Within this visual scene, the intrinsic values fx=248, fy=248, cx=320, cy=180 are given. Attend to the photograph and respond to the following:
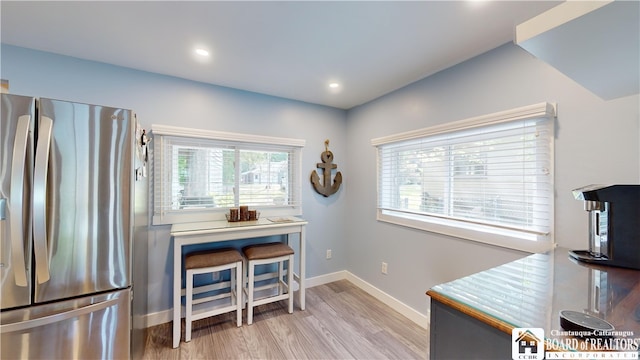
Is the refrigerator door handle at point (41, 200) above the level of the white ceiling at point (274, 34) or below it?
below

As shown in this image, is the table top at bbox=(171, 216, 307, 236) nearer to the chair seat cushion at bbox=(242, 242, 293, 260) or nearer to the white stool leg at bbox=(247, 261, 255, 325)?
the chair seat cushion at bbox=(242, 242, 293, 260)

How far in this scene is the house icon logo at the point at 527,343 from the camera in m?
0.57

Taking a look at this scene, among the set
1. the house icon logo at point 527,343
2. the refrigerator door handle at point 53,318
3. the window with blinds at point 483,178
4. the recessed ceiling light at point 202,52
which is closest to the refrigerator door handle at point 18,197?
the refrigerator door handle at point 53,318

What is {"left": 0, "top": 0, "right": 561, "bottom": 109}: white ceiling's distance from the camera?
1.40 meters

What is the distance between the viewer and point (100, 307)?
136 centimetres

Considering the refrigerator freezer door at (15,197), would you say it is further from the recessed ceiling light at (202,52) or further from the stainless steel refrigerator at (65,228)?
the recessed ceiling light at (202,52)

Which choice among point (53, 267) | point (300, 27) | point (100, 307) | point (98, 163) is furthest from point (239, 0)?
point (100, 307)

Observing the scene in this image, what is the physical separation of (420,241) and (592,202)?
1.33 meters

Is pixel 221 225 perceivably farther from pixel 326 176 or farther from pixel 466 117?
pixel 466 117

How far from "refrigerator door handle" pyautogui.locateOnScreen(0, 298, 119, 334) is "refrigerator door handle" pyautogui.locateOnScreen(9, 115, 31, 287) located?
0.19 m

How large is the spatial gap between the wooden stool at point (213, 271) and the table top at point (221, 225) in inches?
9.2

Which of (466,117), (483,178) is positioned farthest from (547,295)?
(466,117)

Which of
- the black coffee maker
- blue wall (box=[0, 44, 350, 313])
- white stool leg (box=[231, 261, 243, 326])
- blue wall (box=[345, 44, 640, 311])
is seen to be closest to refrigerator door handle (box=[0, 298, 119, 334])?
blue wall (box=[0, 44, 350, 313])

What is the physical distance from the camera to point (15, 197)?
3.86ft
